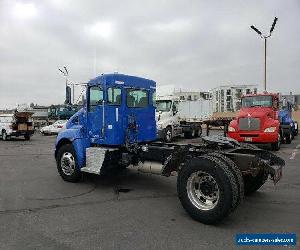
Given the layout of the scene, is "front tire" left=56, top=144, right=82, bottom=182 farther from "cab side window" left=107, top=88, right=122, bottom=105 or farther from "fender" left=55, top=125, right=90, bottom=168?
"cab side window" left=107, top=88, right=122, bottom=105

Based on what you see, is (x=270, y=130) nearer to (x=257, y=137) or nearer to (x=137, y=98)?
(x=257, y=137)

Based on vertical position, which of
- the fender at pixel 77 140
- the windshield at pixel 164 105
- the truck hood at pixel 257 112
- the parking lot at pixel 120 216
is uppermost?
the windshield at pixel 164 105

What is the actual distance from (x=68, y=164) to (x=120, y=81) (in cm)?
260

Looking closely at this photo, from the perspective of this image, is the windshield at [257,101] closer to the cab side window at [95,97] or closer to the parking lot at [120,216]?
the parking lot at [120,216]

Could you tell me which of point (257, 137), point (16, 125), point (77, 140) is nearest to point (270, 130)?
point (257, 137)

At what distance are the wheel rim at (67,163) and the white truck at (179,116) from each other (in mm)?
9623

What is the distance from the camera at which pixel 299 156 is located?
14250mm

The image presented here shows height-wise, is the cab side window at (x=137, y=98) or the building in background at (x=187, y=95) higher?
the building in background at (x=187, y=95)

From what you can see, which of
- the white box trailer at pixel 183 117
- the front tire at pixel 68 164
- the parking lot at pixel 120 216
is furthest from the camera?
the white box trailer at pixel 183 117

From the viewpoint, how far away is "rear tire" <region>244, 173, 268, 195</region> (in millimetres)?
7406

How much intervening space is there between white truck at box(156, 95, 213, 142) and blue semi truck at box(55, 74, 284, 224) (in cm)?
953

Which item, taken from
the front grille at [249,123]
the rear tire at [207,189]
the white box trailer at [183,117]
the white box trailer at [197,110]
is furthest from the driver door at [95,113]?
the white box trailer at [197,110]

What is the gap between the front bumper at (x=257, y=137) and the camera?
15.5 metres

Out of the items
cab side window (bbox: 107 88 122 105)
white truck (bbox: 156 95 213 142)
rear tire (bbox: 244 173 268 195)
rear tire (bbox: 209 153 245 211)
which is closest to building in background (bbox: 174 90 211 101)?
white truck (bbox: 156 95 213 142)
